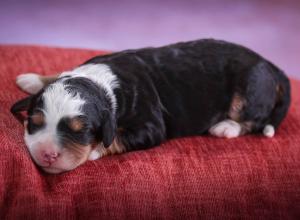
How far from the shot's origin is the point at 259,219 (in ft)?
7.55

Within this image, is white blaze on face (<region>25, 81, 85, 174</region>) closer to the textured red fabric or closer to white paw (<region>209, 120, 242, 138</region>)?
the textured red fabric

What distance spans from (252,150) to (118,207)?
0.80 meters

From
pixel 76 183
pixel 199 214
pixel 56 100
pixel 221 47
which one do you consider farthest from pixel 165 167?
pixel 221 47

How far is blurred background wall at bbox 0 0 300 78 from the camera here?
4426mm

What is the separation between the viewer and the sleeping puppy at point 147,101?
7.05 feet

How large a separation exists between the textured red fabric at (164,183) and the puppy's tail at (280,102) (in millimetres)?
272

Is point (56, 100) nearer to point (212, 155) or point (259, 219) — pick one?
point (212, 155)

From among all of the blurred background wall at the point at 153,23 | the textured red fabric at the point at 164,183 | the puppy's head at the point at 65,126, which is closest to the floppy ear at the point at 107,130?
the puppy's head at the point at 65,126

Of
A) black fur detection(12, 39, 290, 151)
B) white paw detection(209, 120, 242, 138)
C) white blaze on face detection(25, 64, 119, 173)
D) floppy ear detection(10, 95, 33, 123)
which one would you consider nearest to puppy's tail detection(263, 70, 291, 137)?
black fur detection(12, 39, 290, 151)

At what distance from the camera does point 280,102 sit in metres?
3.04

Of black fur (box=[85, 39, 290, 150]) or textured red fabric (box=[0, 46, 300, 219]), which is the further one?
black fur (box=[85, 39, 290, 150])

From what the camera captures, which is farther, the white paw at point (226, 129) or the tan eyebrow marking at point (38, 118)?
the white paw at point (226, 129)

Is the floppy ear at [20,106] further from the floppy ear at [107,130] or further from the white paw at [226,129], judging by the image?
the white paw at [226,129]

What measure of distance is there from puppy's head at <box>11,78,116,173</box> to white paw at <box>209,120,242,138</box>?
2.42 ft
